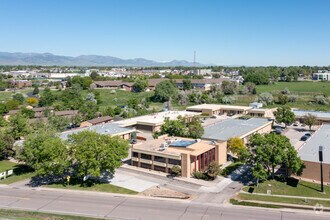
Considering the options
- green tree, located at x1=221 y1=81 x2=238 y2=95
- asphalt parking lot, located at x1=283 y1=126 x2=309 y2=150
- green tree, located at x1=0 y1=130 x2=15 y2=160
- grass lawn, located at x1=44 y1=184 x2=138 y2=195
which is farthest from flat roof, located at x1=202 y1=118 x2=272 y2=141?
green tree, located at x1=221 y1=81 x2=238 y2=95

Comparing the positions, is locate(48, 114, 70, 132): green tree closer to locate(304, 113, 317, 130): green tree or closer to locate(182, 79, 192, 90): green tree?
locate(304, 113, 317, 130): green tree

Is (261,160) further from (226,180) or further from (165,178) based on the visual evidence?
(165,178)

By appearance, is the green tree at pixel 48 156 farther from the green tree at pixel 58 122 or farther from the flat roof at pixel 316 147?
the flat roof at pixel 316 147

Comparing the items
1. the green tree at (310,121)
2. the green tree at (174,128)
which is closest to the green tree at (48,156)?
the green tree at (174,128)

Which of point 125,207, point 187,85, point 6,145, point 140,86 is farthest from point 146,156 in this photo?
point 187,85

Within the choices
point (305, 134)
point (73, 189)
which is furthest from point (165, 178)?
point (305, 134)

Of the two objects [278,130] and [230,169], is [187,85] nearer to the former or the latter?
[278,130]
